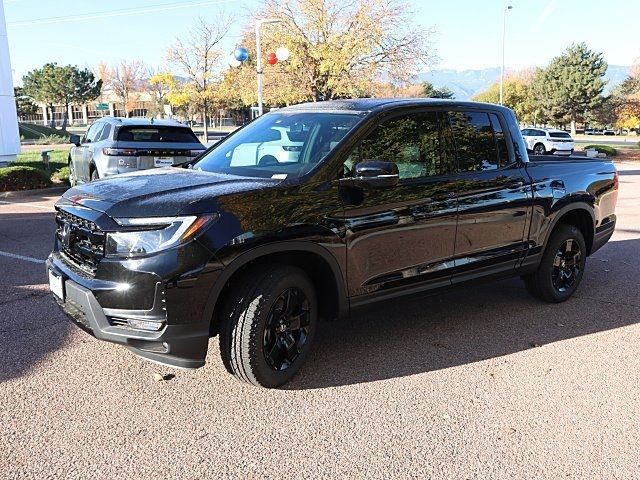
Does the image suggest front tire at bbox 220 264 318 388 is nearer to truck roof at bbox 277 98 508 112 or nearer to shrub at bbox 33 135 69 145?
truck roof at bbox 277 98 508 112

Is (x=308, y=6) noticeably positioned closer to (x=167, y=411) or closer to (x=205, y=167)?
(x=205, y=167)

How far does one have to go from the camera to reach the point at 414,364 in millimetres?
4148

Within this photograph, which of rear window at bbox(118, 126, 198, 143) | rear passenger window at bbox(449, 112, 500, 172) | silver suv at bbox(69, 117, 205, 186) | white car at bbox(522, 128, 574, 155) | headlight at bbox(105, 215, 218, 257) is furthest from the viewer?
white car at bbox(522, 128, 574, 155)

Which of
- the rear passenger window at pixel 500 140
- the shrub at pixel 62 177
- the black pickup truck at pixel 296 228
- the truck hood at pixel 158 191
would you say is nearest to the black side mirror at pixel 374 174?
the black pickup truck at pixel 296 228

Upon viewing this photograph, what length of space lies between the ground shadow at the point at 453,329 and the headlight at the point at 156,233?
4.17 ft

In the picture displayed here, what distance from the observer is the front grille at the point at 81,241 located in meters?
Result: 3.34

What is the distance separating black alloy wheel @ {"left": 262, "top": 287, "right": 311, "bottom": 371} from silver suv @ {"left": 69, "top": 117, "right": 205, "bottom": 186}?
6463 mm

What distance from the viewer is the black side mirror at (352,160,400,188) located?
3.71 m

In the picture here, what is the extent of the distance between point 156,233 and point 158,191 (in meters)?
0.40

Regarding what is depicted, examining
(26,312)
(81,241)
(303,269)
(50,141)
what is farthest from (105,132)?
(50,141)

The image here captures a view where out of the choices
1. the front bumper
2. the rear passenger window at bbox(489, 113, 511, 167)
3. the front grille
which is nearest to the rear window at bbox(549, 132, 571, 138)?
the rear passenger window at bbox(489, 113, 511, 167)

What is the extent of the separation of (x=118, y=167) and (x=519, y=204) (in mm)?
7245

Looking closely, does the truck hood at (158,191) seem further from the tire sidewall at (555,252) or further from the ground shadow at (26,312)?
the tire sidewall at (555,252)

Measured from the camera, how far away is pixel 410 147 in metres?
4.37
